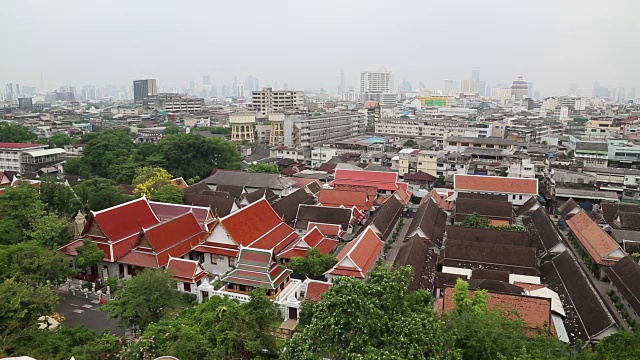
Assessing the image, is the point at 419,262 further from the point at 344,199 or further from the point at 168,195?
the point at 168,195

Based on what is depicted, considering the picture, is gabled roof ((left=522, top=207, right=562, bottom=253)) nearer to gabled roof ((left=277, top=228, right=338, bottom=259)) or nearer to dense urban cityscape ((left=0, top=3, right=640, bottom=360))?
dense urban cityscape ((left=0, top=3, right=640, bottom=360))

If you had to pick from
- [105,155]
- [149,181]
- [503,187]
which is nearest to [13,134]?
[105,155]

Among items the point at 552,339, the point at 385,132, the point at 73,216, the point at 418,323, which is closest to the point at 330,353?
the point at 418,323

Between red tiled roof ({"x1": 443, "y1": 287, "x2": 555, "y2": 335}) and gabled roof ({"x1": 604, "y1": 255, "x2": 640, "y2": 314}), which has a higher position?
red tiled roof ({"x1": 443, "y1": 287, "x2": 555, "y2": 335})

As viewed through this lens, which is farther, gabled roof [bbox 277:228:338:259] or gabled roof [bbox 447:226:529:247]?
gabled roof [bbox 447:226:529:247]

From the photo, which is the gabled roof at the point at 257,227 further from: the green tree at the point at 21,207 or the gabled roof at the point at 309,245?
the green tree at the point at 21,207

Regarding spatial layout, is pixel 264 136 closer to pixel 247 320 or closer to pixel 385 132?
pixel 385 132

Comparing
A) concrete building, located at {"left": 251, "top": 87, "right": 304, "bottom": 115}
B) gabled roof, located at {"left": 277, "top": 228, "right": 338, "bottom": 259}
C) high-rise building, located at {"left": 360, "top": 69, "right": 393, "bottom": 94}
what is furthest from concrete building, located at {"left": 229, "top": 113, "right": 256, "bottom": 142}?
high-rise building, located at {"left": 360, "top": 69, "right": 393, "bottom": 94}
